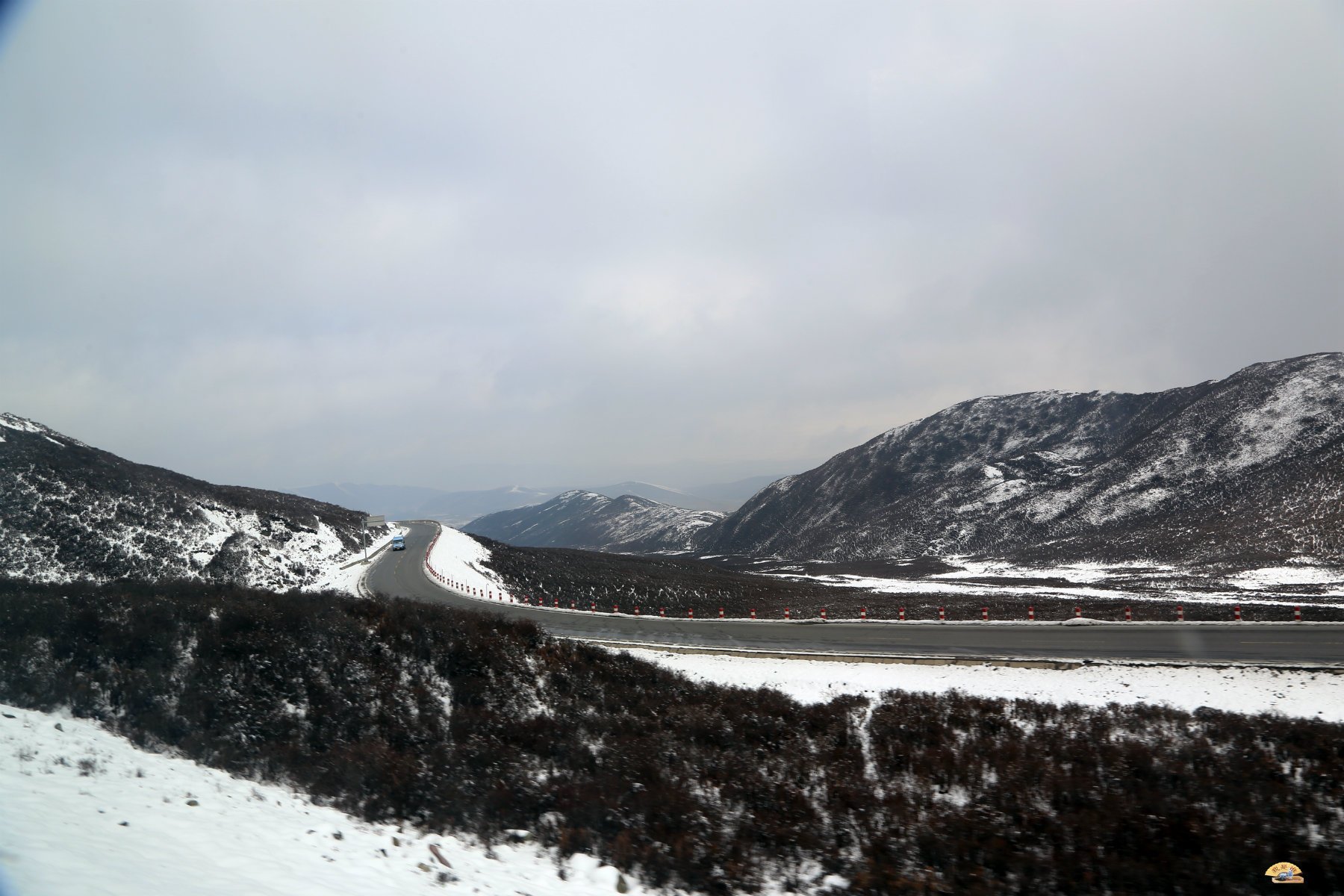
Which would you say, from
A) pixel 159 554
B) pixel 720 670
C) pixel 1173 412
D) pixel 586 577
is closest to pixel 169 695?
pixel 720 670

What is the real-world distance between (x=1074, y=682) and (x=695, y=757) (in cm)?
1226

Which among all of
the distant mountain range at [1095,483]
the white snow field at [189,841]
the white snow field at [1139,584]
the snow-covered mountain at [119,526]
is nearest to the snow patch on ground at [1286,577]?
the white snow field at [1139,584]

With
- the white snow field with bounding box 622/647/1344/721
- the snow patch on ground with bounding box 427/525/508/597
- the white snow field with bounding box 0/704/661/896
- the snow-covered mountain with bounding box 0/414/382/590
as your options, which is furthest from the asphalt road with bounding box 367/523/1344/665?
the snow-covered mountain with bounding box 0/414/382/590

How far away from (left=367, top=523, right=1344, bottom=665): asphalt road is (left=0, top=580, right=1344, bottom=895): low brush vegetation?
5.85 metres

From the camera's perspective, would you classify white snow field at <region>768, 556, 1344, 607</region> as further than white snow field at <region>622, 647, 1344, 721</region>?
Yes

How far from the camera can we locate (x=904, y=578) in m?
60.0

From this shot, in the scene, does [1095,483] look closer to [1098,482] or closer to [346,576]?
[1098,482]

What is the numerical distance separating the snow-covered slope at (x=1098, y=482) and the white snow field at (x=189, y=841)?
63.8 m

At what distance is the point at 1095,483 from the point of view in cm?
8681

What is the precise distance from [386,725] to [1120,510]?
9321 cm

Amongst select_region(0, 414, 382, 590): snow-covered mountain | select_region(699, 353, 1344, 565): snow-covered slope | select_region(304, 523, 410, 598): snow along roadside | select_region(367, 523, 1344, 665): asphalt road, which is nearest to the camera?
select_region(367, 523, 1344, 665): asphalt road

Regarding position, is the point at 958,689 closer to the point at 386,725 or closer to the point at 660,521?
the point at 386,725

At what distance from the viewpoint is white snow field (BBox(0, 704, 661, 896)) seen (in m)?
5.36

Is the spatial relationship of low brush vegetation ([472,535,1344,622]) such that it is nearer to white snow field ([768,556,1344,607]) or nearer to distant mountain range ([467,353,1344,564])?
white snow field ([768,556,1344,607])
